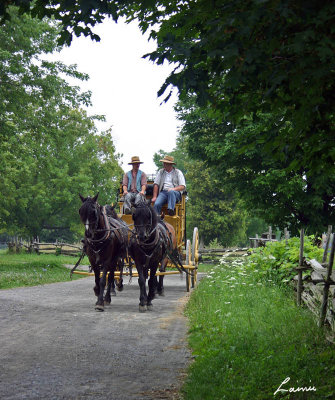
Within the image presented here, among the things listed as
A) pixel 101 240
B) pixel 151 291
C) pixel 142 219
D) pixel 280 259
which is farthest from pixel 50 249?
pixel 142 219

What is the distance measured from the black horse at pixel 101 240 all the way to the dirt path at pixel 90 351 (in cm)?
62

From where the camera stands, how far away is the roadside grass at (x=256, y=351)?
5055 millimetres

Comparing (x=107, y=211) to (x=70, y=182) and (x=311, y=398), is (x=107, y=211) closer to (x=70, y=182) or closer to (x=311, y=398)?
(x=311, y=398)

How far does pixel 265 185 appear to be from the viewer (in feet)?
62.9

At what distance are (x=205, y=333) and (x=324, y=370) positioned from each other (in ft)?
8.07

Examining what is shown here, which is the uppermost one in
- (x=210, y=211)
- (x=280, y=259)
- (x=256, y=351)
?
(x=210, y=211)

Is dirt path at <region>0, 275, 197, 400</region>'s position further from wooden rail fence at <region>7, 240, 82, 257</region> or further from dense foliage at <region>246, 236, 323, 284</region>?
wooden rail fence at <region>7, 240, 82, 257</region>

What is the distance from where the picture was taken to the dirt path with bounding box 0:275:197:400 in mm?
5254

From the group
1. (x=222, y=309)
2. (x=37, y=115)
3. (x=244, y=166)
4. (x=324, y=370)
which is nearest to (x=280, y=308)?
(x=222, y=309)

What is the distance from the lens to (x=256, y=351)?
249 inches

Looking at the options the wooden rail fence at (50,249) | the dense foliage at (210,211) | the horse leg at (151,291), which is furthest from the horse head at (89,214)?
the dense foliage at (210,211)

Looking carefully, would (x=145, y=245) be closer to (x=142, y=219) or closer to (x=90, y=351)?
(x=142, y=219)

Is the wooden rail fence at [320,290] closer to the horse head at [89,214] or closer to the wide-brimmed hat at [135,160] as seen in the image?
the horse head at [89,214]

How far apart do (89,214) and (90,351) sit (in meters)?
3.96
